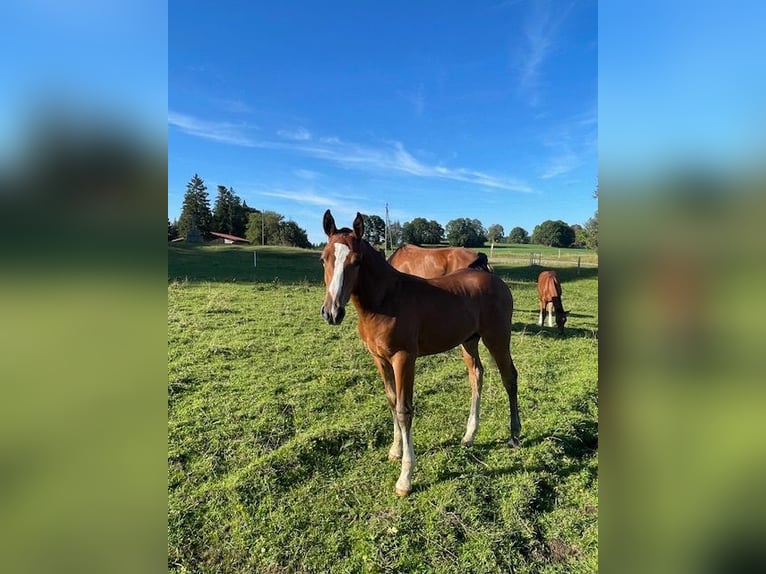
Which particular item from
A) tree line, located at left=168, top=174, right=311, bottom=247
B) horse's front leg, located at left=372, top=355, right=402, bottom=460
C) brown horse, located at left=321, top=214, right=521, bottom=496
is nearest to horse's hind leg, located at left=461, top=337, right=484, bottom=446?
brown horse, located at left=321, top=214, right=521, bottom=496

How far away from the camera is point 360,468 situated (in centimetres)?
373

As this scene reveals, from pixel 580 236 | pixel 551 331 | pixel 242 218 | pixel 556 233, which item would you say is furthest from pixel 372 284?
pixel 242 218

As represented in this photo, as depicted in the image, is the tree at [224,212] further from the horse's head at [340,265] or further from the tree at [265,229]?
the horse's head at [340,265]

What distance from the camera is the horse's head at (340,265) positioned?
114 inches

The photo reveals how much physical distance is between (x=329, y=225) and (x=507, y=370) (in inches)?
99.6

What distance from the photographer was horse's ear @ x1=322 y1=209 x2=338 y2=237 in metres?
3.16

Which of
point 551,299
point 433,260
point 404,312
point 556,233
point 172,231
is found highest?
point 556,233

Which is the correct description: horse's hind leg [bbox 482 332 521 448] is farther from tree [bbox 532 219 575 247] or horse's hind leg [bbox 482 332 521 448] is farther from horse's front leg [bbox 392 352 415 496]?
tree [bbox 532 219 575 247]

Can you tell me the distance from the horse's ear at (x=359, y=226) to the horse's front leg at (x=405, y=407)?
42.9 inches

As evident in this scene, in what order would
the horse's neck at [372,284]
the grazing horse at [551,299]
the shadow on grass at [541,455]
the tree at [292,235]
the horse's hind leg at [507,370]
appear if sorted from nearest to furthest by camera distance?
1. the horse's neck at [372,284]
2. the shadow on grass at [541,455]
3. the horse's hind leg at [507,370]
4. the grazing horse at [551,299]
5. the tree at [292,235]

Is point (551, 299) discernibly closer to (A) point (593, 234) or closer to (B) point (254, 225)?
(A) point (593, 234)

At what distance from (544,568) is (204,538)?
237 centimetres
